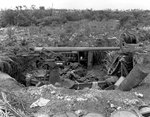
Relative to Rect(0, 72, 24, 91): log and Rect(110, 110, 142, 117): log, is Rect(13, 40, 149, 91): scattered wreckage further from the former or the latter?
Rect(110, 110, 142, 117): log

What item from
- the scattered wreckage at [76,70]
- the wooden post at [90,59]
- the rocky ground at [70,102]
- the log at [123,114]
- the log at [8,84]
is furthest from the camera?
the wooden post at [90,59]

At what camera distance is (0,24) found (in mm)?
18078

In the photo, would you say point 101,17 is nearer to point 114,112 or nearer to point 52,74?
point 52,74

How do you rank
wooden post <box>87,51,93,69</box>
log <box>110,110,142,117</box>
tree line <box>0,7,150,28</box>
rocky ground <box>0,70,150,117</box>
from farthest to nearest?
tree line <box>0,7,150,28</box> < wooden post <box>87,51,93,69</box> < rocky ground <box>0,70,150,117</box> < log <box>110,110,142,117</box>

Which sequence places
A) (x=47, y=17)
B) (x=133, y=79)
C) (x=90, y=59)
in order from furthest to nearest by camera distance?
(x=47, y=17)
(x=90, y=59)
(x=133, y=79)

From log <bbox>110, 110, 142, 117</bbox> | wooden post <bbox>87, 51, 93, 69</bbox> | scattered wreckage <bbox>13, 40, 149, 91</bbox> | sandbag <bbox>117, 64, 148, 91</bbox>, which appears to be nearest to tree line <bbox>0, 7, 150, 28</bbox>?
wooden post <bbox>87, 51, 93, 69</bbox>

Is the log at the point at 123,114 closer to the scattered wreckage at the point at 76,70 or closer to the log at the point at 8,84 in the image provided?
the scattered wreckage at the point at 76,70

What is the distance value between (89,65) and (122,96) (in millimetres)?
4021

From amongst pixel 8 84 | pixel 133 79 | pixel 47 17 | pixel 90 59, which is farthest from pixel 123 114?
pixel 47 17

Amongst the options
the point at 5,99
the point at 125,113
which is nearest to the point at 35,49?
the point at 5,99

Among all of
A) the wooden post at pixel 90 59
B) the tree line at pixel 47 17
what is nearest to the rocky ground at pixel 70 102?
the wooden post at pixel 90 59

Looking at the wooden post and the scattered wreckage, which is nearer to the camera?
the scattered wreckage

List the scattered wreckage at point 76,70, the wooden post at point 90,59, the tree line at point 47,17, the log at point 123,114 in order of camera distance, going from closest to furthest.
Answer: the log at point 123,114 → the scattered wreckage at point 76,70 → the wooden post at point 90,59 → the tree line at point 47,17

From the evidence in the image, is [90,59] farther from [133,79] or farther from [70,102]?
[70,102]
